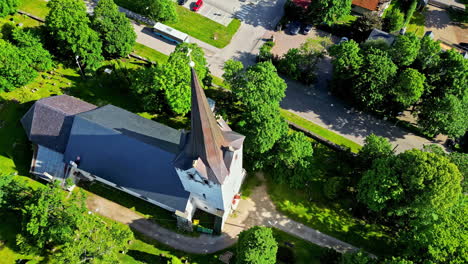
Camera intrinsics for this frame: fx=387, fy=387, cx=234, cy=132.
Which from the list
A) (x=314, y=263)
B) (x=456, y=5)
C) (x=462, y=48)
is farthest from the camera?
(x=456, y=5)

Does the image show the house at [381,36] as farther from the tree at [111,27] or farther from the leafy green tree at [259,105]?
the tree at [111,27]

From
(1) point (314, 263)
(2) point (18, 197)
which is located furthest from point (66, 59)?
(1) point (314, 263)

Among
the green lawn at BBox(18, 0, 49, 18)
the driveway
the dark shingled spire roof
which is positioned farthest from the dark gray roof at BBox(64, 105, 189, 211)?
the driveway

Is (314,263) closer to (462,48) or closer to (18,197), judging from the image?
(18,197)

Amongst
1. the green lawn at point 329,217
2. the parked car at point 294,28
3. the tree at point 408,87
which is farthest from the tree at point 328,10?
the green lawn at point 329,217

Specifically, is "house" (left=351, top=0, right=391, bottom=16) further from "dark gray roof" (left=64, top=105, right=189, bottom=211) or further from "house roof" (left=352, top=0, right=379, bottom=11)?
"dark gray roof" (left=64, top=105, right=189, bottom=211)
